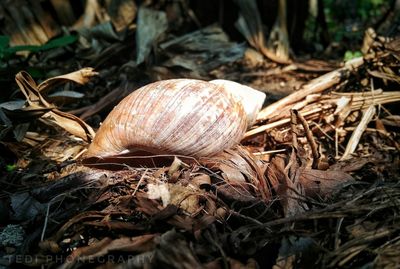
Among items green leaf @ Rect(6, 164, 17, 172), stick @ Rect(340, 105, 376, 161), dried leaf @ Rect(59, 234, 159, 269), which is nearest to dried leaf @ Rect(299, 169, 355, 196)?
stick @ Rect(340, 105, 376, 161)

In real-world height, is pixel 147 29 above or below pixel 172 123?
above

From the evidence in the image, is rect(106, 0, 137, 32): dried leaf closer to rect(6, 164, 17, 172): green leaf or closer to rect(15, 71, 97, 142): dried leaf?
rect(15, 71, 97, 142): dried leaf

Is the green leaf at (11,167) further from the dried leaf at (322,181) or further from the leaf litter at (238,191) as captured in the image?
the dried leaf at (322,181)

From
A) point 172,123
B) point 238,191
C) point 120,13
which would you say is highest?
point 120,13


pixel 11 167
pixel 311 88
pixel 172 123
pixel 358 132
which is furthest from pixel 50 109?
pixel 358 132

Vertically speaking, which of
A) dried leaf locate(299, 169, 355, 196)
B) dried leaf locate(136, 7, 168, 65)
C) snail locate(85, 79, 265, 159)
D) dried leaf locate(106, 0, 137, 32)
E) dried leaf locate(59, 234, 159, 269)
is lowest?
dried leaf locate(299, 169, 355, 196)

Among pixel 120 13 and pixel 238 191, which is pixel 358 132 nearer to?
pixel 238 191

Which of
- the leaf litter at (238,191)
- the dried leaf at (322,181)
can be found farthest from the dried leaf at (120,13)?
the dried leaf at (322,181)

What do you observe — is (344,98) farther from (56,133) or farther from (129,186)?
(56,133)

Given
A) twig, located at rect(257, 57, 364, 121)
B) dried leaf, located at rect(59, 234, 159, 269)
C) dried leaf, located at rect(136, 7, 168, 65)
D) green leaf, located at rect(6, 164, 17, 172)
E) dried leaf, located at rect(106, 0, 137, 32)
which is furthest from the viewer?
dried leaf, located at rect(106, 0, 137, 32)

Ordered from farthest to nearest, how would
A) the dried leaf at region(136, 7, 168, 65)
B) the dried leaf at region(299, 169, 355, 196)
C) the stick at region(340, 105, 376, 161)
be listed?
the dried leaf at region(136, 7, 168, 65), the stick at region(340, 105, 376, 161), the dried leaf at region(299, 169, 355, 196)
